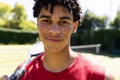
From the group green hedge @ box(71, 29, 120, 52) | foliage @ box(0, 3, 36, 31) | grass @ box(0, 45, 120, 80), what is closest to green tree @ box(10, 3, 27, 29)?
foliage @ box(0, 3, 36, 31)

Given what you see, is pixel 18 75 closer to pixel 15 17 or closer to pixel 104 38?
pixel 104 38

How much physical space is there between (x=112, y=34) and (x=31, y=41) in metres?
12.9

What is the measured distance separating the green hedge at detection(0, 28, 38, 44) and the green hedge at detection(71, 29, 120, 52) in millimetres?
7485

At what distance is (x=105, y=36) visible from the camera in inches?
1373

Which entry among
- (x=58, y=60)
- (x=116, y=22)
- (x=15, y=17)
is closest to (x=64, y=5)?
(x=58, y=60)

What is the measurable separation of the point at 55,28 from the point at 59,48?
16cm

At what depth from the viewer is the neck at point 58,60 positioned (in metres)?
2.70

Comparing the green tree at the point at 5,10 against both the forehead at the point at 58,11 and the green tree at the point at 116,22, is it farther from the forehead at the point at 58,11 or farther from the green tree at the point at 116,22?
the forehead at the point at 58,11

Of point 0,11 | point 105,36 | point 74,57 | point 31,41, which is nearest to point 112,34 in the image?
point 105,36

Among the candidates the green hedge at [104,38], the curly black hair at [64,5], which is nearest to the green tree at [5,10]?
the green hedge at [104,38]

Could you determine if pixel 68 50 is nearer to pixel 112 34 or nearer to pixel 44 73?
pixel 44 73

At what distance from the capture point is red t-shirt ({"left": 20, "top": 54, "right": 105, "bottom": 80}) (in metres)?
2.52

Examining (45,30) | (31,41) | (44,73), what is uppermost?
(45,30)

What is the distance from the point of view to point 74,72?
102 inches
